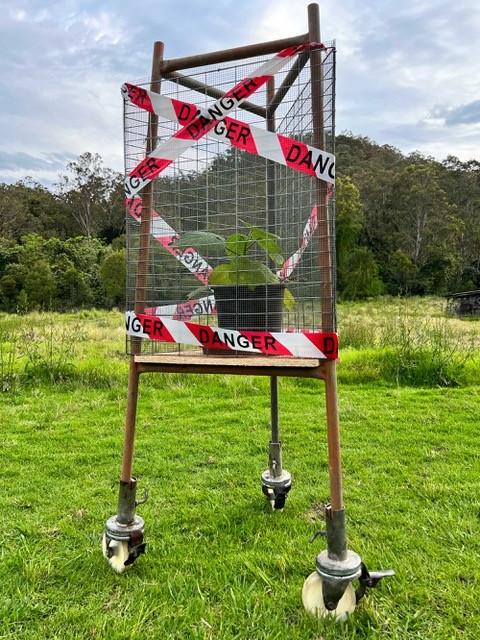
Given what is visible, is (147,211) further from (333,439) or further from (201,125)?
(333,439)

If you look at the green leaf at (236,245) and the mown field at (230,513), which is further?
the green leaf at (236,245)

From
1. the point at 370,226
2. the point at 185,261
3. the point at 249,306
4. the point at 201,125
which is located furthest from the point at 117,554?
the point at 370,226

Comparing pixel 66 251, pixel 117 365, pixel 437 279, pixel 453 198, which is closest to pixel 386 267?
pixel 437 279

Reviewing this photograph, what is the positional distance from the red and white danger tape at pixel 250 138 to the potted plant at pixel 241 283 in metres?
0.32

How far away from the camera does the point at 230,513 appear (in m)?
2.42

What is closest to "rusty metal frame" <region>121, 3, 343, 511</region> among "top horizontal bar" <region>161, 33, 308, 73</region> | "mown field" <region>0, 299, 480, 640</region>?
"top horizontal bar" <region>161, 33, 308, 73</region>

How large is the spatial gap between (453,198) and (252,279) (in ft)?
139

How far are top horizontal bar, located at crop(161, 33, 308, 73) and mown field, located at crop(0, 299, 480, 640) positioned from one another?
2101 mm

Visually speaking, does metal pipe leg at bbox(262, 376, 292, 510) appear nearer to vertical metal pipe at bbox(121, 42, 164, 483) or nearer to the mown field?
the mown field

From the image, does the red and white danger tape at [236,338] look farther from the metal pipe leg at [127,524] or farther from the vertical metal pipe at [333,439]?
the metal pipe leg at [127,524]

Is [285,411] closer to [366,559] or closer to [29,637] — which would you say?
[366,559]

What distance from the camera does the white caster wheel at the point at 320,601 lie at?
1.64m

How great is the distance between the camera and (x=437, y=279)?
119ft

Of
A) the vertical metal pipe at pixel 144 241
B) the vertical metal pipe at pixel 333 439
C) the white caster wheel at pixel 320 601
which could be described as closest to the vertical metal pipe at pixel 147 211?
the vertical metal pipe at pixel 144 241
